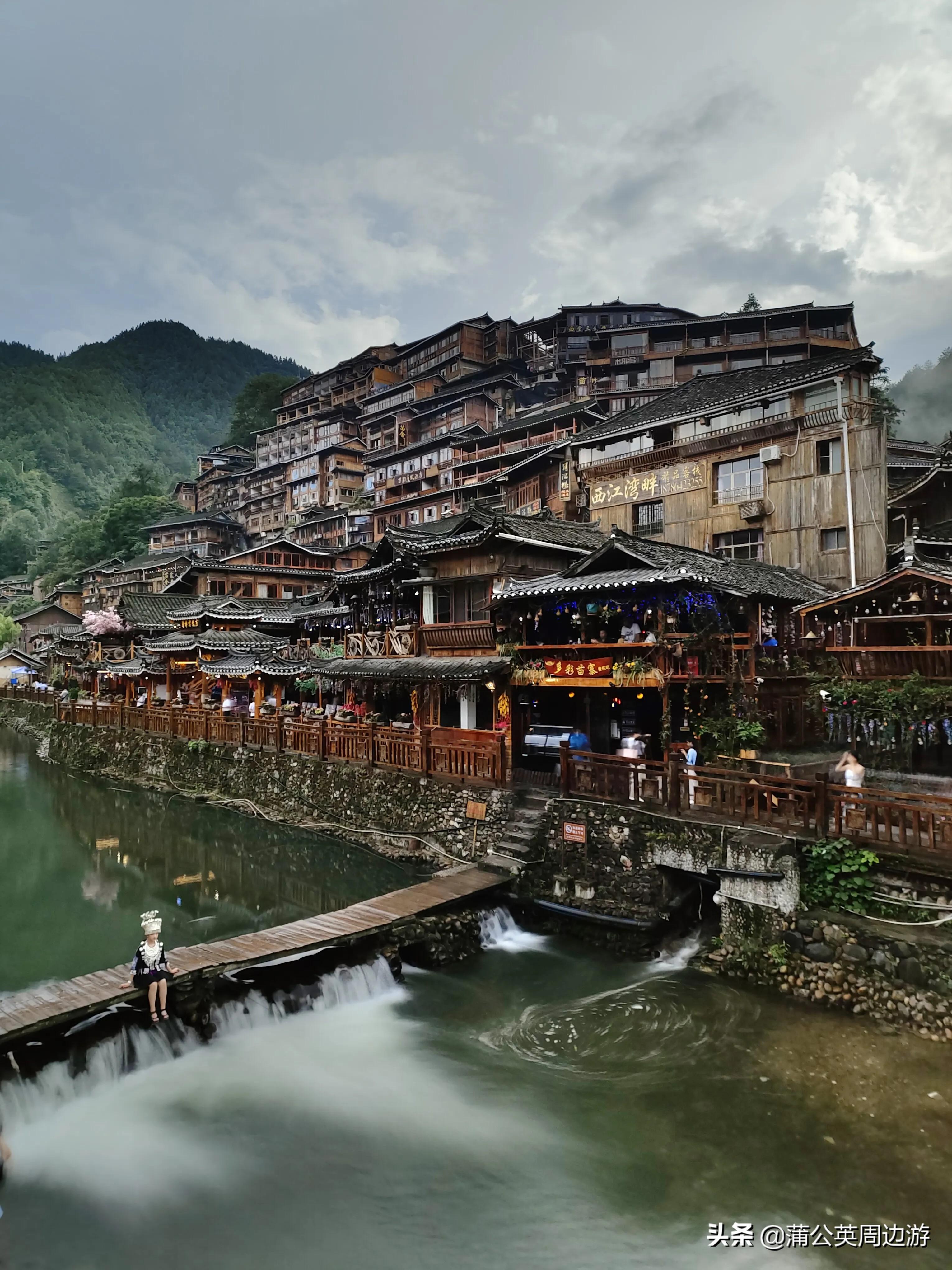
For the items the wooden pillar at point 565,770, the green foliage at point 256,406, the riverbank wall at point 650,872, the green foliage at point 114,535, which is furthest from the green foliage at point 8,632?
the riverbank wall at point 650,872

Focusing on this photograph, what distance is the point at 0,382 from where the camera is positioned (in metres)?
135

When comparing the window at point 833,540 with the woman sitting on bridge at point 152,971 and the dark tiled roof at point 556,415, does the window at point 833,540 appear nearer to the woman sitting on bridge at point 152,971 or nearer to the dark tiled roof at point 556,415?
the dark tiled roof at point 556,415

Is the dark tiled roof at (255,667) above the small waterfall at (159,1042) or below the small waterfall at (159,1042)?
above

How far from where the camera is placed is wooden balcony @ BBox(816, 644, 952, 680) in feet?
53.9

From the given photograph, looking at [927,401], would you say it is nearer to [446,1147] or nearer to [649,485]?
[649,485]

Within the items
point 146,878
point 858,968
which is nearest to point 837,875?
point 858,968

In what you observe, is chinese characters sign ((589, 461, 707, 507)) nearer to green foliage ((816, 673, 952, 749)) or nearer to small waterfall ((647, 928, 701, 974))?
green foliage ((816, 673, 952, 749))

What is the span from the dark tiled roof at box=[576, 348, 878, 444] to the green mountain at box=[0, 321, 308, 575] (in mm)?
88617

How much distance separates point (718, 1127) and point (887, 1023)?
3.50m

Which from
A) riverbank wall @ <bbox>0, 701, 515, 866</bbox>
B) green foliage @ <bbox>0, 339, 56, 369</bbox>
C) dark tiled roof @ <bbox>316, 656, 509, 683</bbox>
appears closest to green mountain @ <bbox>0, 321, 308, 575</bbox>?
green foliage @ <bbox>0, 339, 56, 369</bbox>

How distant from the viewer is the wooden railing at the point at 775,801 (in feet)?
37.3

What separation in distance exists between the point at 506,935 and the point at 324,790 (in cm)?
1089

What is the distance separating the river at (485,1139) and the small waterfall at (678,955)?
0.85m

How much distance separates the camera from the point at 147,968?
34.5 feet
